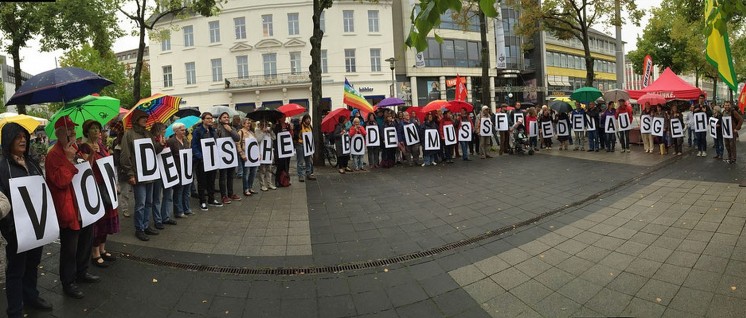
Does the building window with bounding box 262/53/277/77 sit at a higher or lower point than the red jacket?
higher

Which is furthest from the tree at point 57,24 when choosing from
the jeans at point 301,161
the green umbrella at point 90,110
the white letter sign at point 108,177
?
the white letter sign at point 108,177

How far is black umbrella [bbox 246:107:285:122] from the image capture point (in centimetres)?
1000

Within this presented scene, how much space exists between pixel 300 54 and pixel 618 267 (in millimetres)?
38178

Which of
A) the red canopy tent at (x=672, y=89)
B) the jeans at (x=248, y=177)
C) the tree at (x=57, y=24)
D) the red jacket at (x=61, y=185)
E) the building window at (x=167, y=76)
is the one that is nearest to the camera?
the red jacket at (x=61, y=185)

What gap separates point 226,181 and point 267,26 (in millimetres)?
33763

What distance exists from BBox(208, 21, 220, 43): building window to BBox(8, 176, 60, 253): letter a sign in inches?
1562

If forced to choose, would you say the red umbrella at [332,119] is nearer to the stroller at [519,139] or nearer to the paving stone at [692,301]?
the stroller at [519,139]

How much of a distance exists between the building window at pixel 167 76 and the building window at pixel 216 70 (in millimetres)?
5217

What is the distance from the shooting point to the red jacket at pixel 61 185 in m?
4.28

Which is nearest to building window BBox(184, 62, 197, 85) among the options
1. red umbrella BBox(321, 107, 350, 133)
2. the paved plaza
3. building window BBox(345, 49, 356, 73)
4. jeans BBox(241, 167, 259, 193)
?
building window BBox(345, 49, 356, 73)

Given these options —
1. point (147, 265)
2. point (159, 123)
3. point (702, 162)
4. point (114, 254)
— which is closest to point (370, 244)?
point (147, 265)

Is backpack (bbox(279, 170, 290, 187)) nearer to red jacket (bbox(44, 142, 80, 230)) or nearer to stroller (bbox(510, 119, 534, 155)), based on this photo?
red jacket (bbox(44, 142, 80, 230))

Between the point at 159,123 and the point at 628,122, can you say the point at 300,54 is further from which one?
the point at 159,123

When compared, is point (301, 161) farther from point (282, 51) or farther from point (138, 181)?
point (282, 51)
